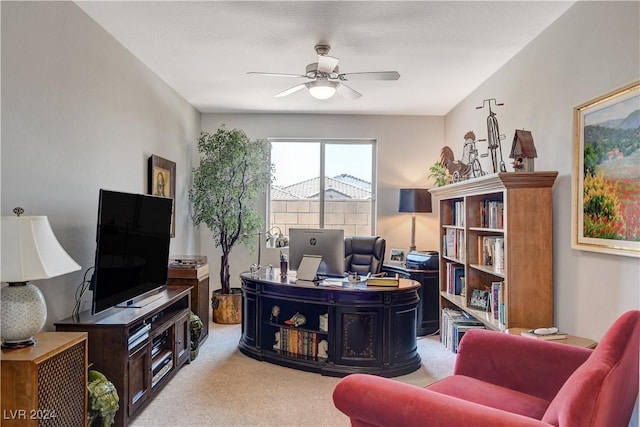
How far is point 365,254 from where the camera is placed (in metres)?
4.78

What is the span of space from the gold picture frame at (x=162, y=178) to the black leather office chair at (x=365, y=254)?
2028mm

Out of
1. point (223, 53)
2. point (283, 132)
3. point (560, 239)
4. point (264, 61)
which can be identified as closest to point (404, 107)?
point (283, 132)

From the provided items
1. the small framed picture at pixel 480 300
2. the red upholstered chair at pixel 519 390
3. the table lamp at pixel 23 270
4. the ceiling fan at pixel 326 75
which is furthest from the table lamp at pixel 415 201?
the table lamp at pixel 23 270

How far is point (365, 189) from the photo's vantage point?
6.01 meters

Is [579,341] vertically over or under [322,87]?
under

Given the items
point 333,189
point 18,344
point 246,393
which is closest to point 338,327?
point 246,393

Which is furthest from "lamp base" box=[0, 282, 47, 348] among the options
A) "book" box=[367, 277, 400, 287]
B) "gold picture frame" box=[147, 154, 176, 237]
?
"book" box=[367, 277, 400, 287]

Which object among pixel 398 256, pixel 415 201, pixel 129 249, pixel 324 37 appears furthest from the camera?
pixel 398 256

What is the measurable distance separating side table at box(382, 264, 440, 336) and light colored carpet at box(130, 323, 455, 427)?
2.14 feet

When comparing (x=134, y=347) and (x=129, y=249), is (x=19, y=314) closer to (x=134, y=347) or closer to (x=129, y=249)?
(x=134, y=347)

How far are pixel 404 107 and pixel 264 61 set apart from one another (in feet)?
7.53

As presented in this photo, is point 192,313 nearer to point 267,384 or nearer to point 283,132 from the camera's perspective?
point 267,384

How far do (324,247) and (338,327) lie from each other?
710 mm

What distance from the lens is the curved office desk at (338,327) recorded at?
3.38 m
